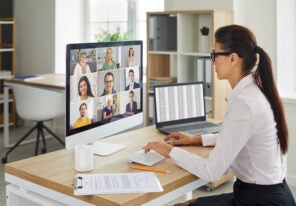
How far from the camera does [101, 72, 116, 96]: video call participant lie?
2233 mm

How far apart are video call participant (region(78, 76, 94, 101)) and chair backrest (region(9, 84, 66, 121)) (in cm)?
245

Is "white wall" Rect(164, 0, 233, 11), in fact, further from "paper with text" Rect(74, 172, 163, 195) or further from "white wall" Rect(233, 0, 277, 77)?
"paper with text" Rect(74, 172, 163, 195)

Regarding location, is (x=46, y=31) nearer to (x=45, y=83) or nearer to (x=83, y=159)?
(x=45, y=83)

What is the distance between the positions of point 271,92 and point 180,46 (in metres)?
2.32

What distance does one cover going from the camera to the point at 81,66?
81.0 inches

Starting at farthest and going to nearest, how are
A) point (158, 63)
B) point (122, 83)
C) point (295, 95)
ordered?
point (158, 63)
point (295, 95)
point (122, 83)

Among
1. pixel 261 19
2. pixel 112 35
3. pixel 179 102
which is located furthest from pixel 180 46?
pixel 179 102

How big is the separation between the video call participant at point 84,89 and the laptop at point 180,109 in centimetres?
49

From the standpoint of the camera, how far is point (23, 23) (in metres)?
6.26

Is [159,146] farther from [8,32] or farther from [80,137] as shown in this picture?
[8,32]

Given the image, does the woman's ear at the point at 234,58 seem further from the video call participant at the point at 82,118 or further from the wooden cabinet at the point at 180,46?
the wooden cabinet at the point at 180,46

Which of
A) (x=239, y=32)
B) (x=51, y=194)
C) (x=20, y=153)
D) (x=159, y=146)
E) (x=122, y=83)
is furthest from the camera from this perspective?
(x=20, y=153)

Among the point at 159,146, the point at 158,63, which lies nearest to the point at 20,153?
the point at 158,63

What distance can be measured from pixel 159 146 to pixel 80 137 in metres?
0.36
